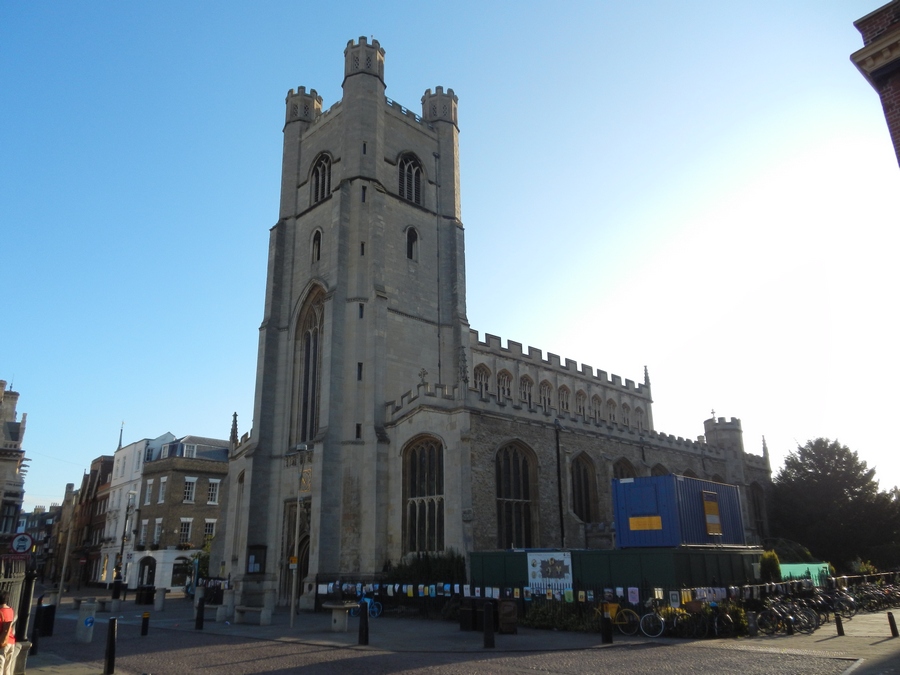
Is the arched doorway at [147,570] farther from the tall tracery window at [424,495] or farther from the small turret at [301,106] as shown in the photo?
the small turret at [301,106]

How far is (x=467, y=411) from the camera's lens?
28156mm

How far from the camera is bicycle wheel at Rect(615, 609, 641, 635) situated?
18.2 m

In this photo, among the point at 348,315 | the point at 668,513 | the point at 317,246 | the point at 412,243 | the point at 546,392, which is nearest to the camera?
the point at 668,513

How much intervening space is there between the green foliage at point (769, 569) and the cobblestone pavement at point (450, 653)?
2467mm

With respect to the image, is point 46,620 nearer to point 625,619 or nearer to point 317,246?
point 625,619

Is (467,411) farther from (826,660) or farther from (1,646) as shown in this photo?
(1,646)

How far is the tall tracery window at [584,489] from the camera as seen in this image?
3322 centimetres

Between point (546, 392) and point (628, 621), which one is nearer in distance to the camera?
point (628, 621)

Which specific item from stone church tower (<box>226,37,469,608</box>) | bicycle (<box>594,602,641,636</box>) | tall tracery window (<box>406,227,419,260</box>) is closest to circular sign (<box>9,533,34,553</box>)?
stone church tower (<box>226,37,469,608</box>)

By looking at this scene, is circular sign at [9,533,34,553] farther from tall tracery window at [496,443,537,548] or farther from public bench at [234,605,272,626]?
tall tracery window at [496,443,537,548]

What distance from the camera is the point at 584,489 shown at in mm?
33812

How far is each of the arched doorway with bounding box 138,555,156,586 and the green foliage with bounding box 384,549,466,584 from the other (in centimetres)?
2923

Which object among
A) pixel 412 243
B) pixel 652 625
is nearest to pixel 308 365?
pixel 412 243

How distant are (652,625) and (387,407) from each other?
17.0m
